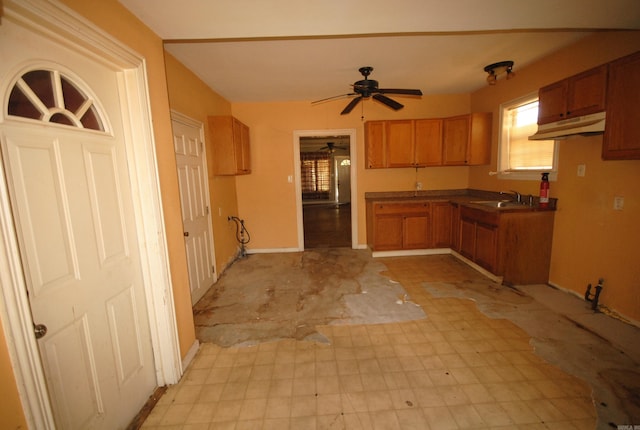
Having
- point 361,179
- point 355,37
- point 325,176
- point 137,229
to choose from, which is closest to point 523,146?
point 361,179

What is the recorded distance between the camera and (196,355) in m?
2.21

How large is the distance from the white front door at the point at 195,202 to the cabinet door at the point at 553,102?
150 inches

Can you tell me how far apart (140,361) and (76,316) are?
2.06 ft

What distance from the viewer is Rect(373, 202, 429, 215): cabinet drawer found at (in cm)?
435

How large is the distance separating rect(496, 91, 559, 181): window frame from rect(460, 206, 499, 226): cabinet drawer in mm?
715

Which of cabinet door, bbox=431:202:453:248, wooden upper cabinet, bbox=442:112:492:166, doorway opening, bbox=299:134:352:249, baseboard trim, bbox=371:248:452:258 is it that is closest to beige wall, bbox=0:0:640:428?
wooden upper cabinet, bbox=442:112:492:166

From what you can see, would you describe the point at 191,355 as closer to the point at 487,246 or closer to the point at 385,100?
the point at 385,100

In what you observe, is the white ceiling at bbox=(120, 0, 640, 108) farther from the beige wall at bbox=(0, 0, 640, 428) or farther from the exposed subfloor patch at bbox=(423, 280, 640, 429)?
the exposed subfloor patch at bbox=(423, 280, 640, 429)

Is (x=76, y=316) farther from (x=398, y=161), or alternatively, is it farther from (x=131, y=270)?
(x=398, y=161)

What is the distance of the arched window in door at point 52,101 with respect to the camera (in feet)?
3.71

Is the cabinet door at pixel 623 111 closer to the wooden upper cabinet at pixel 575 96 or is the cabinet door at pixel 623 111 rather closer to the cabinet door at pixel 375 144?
the wooden upper cabinet at pixel 575 96

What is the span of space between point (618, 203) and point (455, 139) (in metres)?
2.28

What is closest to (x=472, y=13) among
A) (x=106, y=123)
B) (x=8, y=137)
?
(x=106, y=123)

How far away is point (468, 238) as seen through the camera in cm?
389
